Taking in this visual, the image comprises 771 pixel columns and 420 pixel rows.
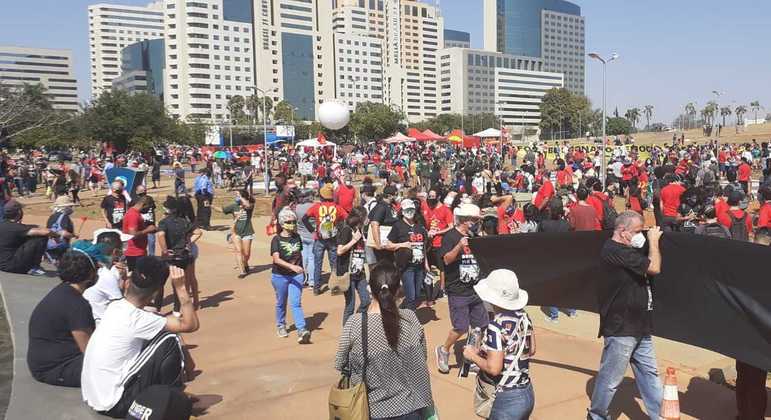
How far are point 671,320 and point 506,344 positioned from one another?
241cm

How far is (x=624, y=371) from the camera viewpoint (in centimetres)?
502

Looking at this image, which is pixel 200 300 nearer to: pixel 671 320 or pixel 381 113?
pixel 671 320

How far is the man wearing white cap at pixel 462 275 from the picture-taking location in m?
6.37

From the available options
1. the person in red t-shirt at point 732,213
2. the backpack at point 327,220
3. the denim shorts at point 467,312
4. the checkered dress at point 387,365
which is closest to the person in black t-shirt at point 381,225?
the denim shorts at point 467,312

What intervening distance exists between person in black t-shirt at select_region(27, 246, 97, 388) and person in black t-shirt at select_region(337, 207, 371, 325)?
3.10 metres

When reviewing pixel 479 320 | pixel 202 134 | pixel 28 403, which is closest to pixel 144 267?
pixel 28 403

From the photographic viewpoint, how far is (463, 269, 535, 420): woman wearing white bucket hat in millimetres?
3859

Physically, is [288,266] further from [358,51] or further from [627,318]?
[358,51]

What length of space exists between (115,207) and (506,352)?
947 centimetres

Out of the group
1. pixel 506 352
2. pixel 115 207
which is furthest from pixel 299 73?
pixel 506 352

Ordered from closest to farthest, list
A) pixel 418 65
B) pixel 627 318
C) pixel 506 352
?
pixel 506 352, pixel 627 318, pixel 418 65

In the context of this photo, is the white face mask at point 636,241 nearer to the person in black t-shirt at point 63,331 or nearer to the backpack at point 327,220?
the person in black t-shirt at point 63,331

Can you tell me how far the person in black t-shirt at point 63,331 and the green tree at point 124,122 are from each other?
42.3 m

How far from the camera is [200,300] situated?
10.2 meters
